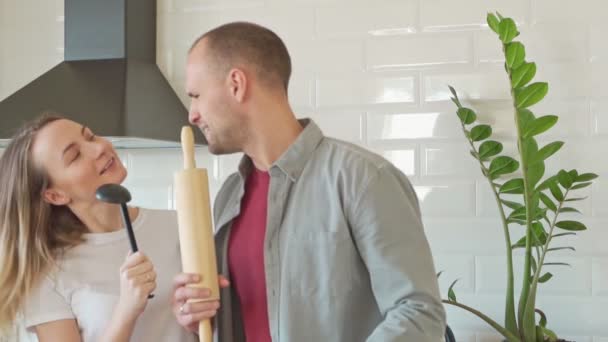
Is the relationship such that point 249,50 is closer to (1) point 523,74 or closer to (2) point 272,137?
(2) point 272,137

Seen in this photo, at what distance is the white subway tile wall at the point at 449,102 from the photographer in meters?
1.63

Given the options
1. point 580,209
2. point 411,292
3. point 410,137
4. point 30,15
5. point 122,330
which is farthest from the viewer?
point 30,15

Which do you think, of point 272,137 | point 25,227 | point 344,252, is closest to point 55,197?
point 25,227

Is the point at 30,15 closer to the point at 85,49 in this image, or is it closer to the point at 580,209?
the point at 85,49

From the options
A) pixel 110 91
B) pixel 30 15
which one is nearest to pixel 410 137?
pixel 110 91

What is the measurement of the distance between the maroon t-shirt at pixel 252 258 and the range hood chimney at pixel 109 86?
608 millimetres

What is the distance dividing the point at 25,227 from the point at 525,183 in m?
0.97

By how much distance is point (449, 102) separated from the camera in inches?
67.5

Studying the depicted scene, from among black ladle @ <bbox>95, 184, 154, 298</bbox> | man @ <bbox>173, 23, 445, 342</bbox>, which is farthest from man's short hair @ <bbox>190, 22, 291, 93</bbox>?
black ladle @ <bbox>95, 184, 154, 298</bbox>

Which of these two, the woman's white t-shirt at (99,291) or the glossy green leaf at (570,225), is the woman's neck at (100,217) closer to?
Answer: the woman's white t-shirt at (99,291)

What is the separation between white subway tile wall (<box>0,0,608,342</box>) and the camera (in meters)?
1.63

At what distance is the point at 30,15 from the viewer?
204 centimetres

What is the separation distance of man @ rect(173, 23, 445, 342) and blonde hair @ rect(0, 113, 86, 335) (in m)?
0.27

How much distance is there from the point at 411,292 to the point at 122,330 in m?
0.43
